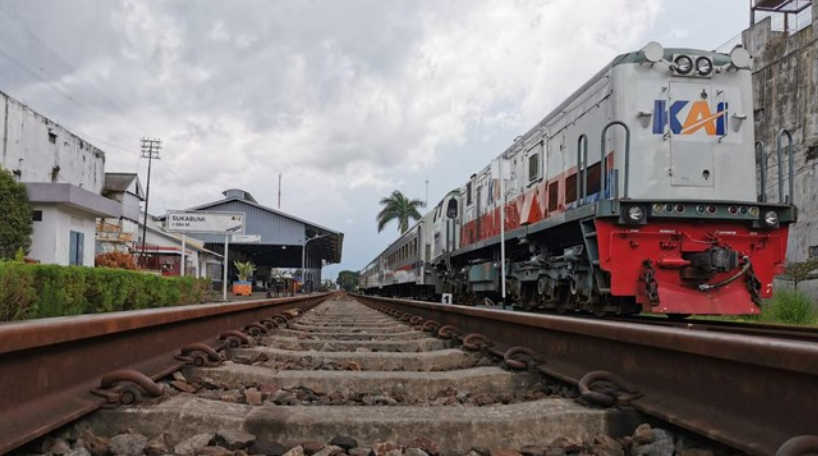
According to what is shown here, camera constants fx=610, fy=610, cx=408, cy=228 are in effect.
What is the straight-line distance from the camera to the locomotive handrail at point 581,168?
7.77 metres

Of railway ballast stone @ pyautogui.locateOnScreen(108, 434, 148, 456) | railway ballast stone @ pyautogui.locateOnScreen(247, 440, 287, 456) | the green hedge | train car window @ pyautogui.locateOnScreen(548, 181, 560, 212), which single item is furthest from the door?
the green hedge

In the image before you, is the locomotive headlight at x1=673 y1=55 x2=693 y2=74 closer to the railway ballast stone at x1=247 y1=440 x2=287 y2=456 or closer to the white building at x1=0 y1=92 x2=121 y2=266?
the railway ballast stone at x1=247 y1=440 x2=287 y2=456

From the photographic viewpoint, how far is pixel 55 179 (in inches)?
1247

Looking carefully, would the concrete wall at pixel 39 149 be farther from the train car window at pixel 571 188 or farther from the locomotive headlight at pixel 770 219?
the locomotive headlight at pixel 770 219

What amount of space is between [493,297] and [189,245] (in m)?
33.6

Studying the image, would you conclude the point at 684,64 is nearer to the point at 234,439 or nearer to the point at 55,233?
the point at 234,439

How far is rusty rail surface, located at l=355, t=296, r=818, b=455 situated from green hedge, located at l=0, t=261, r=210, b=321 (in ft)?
29.1

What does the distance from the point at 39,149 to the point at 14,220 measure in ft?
35.9

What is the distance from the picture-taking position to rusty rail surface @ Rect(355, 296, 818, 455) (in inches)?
65.8

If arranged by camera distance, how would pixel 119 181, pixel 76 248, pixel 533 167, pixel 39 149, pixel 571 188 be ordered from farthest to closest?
1. pixel 119 181
2. pixel 39 149
3. pixel 76 248
4. pixel 533 167
5. pixel 571 188

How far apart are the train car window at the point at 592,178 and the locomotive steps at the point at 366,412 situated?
17.2 ft

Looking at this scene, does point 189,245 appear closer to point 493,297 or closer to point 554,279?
point 493,297

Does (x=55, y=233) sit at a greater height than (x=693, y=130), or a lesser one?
lesser

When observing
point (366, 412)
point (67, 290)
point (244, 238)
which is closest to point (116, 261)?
point (244, 238)
